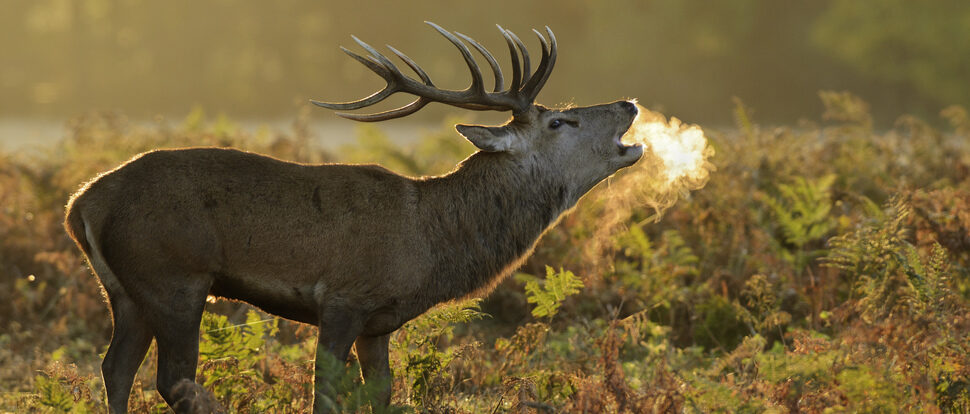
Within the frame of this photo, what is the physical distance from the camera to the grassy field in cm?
500

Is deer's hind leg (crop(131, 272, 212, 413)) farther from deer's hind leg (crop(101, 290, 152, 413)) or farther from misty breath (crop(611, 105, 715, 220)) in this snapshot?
misty breath (crop(611, 105, 715, 220))

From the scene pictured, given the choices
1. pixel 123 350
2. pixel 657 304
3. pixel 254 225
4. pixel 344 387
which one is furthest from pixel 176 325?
pixel 657 304

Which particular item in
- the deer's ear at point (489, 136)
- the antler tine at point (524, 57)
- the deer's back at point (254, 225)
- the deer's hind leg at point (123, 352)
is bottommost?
the deer's hind leg at point (123, 352)

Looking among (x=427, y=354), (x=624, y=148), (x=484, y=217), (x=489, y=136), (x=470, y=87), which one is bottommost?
(x=427, y=354)

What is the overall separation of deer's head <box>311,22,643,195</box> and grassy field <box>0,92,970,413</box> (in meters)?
0.68

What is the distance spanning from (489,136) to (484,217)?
0.43 metres

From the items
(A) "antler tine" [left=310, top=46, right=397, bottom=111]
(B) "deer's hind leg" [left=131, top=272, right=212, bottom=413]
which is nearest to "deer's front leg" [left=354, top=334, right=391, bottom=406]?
(B) "deer's hind leg" [left=131, top=272, right=212, bottom=413]

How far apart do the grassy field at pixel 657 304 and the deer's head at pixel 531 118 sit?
2.24ft

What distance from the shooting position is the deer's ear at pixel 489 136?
17.6ft

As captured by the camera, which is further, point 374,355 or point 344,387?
point 374,355

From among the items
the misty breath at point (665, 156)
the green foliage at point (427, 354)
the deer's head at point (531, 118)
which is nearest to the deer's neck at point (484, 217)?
the deer's head at point (531, 118)

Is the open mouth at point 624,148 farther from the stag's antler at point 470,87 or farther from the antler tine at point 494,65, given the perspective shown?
the antler tine at point 494,65

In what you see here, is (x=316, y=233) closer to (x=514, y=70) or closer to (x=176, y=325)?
(x=176, y=325)

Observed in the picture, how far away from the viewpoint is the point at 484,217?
5434 mm
